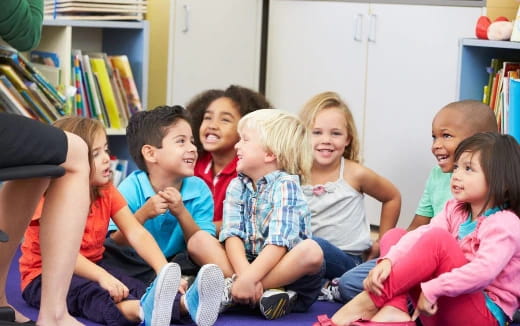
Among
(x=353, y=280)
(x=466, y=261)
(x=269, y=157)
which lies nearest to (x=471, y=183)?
(x=466, y=261)

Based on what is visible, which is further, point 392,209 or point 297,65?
point 297,65

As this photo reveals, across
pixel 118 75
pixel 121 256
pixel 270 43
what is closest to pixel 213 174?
pixel 121 256

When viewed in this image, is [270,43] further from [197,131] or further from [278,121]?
[278,121]

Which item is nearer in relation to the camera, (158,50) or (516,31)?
(516,31)

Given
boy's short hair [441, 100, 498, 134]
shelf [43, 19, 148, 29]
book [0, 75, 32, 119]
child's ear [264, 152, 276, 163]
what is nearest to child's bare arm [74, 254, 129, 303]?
child's ear [264, 152, 276, 163]

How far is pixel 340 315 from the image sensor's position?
2375mm

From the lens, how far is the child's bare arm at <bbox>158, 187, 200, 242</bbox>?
272 centimetres

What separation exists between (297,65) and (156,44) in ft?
1.82

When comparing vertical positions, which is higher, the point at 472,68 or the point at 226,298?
the point at 472,68

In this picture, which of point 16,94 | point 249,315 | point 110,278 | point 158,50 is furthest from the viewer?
point 158,50

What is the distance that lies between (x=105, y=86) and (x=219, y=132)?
2.36 feet

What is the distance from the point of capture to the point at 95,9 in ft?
11.9

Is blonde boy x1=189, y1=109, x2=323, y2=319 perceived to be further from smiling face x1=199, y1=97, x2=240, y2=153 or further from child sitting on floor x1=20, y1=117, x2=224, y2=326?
smiling face x1=199, y1=97, x2=240, y2=153

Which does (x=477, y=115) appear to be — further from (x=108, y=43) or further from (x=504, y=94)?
(x=108, y=43)
